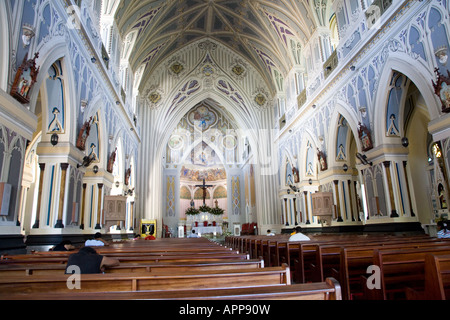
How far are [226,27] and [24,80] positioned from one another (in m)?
14.8

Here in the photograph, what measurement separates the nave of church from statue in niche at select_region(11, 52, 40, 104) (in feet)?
0.11

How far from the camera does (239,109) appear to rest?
20.6 meters

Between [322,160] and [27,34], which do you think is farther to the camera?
[322,160]

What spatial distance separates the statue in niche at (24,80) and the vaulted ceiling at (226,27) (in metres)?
7.29

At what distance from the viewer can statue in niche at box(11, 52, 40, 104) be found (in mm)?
5027

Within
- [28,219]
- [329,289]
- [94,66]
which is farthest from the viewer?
[28,219]

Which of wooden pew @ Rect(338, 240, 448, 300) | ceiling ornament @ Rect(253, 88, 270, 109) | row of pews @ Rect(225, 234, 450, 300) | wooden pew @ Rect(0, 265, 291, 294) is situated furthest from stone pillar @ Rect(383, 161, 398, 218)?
ceiling ornament @ Rect(253, 88, 270, 109)

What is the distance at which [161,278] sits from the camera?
1.85 meters

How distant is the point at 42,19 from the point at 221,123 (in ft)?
69.4

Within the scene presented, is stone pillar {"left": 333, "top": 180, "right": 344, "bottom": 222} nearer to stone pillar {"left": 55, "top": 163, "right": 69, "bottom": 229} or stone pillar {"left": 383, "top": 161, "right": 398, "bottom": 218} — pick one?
stone pillar {"left": 383, "top": 161, "right": 398, "bottom": 218}

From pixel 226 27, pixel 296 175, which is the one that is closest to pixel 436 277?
pixel 296 175

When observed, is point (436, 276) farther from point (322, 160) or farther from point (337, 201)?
point (322, 160)
